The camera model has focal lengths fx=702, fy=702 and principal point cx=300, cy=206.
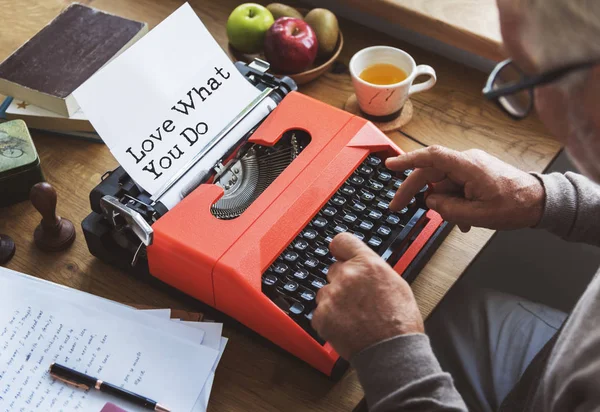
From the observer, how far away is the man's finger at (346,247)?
1.06 metres

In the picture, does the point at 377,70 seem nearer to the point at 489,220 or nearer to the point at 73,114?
the point at 489,220

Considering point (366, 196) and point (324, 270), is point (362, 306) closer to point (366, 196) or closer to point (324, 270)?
point (324, 270)

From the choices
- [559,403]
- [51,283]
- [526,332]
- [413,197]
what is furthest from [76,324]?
[526,332]

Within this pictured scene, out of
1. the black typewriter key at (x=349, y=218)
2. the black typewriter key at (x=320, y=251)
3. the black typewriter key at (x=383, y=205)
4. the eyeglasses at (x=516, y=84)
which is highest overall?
the eyeglasses at (x=516, y=84)

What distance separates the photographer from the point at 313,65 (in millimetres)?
1566

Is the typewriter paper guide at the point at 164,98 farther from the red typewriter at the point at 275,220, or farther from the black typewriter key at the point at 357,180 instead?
the black typewriter key at the point at 357,180

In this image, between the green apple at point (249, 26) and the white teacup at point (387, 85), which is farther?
the green apple at point (249, 26)

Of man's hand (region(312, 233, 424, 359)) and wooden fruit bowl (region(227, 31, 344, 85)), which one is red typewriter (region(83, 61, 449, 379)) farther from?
wooden fruit bowl (region(227, 31, 344, 85))

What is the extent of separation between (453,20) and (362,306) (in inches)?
31.6

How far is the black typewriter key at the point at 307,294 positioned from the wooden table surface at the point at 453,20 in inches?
28.0

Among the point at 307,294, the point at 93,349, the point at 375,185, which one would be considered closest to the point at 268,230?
the point at 307,294

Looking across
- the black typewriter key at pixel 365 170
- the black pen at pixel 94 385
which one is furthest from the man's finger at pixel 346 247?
the black pen at pixel 94 385

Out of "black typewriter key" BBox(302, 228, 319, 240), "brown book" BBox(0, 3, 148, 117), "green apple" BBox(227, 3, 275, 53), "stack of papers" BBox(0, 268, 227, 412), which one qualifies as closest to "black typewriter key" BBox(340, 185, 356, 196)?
"black typewriter key" BBox(302, 228, 319, 240)

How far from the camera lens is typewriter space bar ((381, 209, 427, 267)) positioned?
116 cm
